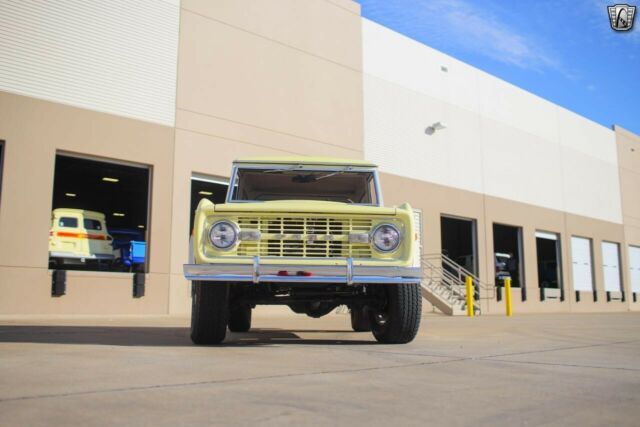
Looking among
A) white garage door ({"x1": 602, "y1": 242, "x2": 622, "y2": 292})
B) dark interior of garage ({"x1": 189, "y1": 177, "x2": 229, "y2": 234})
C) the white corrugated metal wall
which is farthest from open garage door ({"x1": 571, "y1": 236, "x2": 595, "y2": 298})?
the white corrugated metal wall

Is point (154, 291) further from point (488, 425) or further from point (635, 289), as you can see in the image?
point (635, 289)

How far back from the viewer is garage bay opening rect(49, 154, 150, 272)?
14.4 m

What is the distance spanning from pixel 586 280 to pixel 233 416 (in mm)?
28853

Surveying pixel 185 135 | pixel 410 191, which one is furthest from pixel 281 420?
pixel 410 191

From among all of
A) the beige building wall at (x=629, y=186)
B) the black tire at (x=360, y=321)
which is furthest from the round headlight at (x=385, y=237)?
the beige building wall at (x=629, y=186)

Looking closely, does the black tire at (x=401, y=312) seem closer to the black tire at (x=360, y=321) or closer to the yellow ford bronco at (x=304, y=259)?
the yellow ford bronco at (x=304, y=259)

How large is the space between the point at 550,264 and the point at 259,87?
1750cm

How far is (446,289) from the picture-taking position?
822 inches

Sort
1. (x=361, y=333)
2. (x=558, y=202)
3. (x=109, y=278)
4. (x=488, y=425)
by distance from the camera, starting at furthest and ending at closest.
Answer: (x=558, y=202)
(x=109, y=278)
(x=361, y=333)
(x=488, y=425)

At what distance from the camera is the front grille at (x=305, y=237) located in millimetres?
5645

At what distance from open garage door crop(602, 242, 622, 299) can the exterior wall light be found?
13165 millimetres

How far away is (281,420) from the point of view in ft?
8.58

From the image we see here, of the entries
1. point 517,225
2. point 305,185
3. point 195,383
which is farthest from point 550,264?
point 195,383

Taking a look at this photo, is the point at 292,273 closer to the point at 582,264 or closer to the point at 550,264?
the point at 550,264
